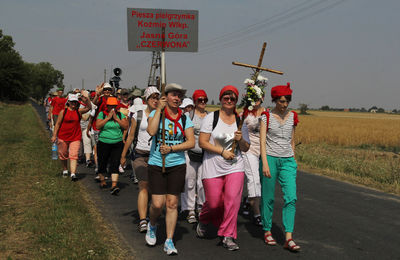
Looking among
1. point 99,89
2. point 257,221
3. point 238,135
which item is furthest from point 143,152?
point 99,89

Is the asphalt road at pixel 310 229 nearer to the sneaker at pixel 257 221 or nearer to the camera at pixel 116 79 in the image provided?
the sneaker at pixel 257 221

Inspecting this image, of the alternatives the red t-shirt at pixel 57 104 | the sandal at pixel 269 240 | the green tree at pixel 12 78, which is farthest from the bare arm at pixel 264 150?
the green tree at pixel 12 78

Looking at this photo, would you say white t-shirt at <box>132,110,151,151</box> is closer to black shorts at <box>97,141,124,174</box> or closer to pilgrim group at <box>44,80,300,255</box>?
pilgrim group at <box>44,80,300,255</box>

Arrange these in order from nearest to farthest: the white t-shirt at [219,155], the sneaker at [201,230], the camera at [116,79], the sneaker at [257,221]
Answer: the white t-shirt at [219,155], the sneaker at [201,230], the sneaker at [257,221], the camera at [116,79]

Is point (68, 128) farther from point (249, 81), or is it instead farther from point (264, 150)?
point (264, 150)

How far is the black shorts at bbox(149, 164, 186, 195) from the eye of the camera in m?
4.57

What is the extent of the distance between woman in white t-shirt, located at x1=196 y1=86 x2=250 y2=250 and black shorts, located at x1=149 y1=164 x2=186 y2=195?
1.46 feet

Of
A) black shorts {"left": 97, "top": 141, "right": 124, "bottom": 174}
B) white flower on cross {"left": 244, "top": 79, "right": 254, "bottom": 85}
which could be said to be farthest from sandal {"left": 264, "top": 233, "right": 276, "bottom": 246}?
black shorts {"left": 97, "top": 141, "right": 124, "bottom": 174}

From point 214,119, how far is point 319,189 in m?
5.01

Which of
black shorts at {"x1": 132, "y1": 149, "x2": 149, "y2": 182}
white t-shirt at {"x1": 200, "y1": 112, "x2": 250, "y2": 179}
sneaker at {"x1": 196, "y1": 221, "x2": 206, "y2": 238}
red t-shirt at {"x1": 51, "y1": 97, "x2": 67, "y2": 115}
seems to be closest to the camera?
white t-shirt at {"x1": 200, "y1": 112, "x2": 250, "y2": 179}

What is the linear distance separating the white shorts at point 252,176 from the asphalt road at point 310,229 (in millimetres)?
537

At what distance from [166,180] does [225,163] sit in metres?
0.76

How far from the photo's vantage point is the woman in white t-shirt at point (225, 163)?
4.71 meters

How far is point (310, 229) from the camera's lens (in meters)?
5.73
